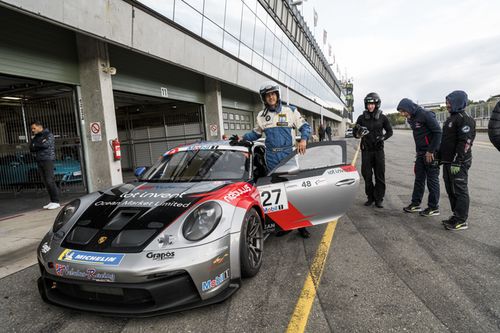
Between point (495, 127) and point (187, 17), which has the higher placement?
point (187, 17)

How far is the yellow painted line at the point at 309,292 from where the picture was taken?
7.05 feet

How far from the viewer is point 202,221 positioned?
2.43m

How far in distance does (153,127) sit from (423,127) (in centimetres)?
1298

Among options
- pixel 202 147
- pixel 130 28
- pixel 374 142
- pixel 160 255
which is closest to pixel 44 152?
pixel 130 28

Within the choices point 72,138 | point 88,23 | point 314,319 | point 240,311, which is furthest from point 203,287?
point 72,138

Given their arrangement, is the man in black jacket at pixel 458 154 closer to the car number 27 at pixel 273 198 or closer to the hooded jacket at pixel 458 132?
the hooded jacket at pixel 458 132

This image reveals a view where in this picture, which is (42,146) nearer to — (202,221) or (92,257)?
(92,257)

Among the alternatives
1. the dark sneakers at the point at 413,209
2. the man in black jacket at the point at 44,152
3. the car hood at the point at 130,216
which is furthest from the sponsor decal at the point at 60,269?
the man in black jacket at the point at 44,152

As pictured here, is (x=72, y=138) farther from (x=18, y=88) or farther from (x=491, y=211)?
(x=491, y=211)

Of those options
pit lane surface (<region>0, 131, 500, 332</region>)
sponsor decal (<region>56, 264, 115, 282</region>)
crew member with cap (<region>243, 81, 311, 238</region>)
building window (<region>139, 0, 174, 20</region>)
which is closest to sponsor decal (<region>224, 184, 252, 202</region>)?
pit lane surface (<region>0, 131, 500, 332</region>)

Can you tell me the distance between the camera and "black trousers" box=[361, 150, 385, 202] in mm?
5395

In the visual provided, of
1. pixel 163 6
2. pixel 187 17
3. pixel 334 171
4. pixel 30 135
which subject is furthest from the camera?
pixel 187 17

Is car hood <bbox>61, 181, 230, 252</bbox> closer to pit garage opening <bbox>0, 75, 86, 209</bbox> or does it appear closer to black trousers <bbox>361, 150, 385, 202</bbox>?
black trousers <bbox>361, 150, 385, 202</bbox>

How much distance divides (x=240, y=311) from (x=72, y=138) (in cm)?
751
